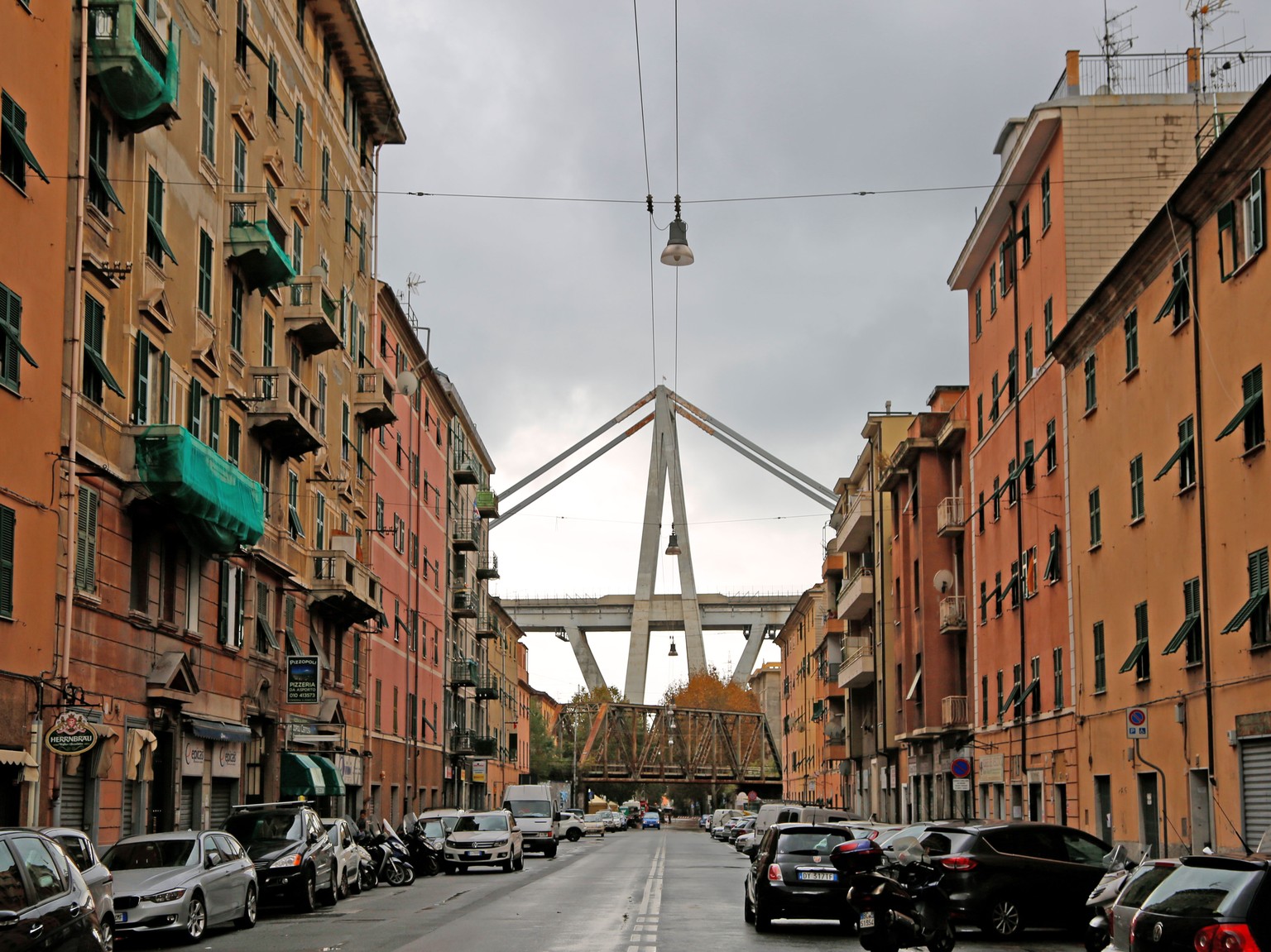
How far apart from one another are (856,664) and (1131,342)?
3679cm

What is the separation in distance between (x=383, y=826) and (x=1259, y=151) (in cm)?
2459

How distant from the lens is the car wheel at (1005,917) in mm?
20141

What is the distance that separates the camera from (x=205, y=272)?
31.8m

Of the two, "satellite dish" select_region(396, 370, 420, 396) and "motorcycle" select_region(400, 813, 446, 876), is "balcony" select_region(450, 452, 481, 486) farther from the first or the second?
"motorcycle" select_region(400, 813, 446, 876)

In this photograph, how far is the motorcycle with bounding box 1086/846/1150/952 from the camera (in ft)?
52.3

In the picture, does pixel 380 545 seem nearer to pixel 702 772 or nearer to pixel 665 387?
pixel 665 387

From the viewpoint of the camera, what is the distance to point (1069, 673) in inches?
1393

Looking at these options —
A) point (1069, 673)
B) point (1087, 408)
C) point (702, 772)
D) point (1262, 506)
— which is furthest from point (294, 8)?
point (702, 772)

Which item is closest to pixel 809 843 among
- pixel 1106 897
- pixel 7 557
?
pixel 1106 897

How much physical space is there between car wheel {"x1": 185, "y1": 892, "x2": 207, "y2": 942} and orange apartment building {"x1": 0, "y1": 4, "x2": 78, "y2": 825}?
11.0 feet

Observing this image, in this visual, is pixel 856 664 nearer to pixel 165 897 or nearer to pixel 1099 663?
pixel 1099 663

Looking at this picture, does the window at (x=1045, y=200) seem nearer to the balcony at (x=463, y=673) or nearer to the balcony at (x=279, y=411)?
the balcony at (x=279, y=411)

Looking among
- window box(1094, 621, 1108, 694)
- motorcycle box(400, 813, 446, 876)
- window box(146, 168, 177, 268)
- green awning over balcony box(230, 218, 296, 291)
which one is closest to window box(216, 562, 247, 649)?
green awning over balcony box(230, 218, 296, 291)

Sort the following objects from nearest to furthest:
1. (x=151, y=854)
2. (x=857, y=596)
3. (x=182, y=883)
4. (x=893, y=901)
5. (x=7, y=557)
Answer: (x=893, y=901) < (x=182, y=883) < (x=151, y=854) < (x=7, y=557) < (x=857, y=596)
